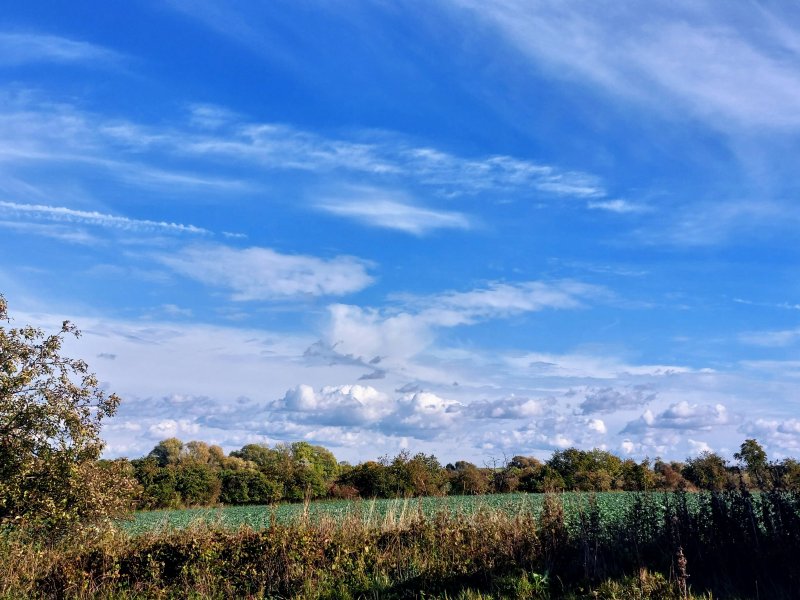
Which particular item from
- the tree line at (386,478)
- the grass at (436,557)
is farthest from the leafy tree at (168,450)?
the grass at (436,557)

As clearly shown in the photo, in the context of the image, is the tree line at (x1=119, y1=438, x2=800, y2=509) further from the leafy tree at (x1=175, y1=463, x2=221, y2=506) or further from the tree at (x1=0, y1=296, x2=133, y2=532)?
the tree at (x1=0, y1=296, x2=133, y2=532)

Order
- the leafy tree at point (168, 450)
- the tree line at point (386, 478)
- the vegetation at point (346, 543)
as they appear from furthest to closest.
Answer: the leafy tree at point (168, 450) → the tree line at point (386, 478) → the vegetation at point (346, 543)

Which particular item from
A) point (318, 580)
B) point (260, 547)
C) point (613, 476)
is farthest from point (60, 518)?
point (613, 476)

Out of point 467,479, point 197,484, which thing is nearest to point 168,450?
point 197,484

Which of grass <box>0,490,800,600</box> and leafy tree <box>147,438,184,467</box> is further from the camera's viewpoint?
leafy tree <box>147,438,184,467</box>

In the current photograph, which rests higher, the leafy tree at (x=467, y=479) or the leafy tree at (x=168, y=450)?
the leafy tree at (x=168, y=450)

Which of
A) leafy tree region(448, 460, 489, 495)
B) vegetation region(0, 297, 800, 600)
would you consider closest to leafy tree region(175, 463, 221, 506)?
leafy tree region(448, 460, 489, 495)

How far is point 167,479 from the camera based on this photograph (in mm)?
41875

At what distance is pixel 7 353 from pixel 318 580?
9246 mm

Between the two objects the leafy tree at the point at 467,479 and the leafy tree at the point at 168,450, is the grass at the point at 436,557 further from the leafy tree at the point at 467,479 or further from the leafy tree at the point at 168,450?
the leafy tree at the point at 168,450

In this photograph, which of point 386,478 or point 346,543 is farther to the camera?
point 386,478

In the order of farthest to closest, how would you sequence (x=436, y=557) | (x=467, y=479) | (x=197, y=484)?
(x=467, y=479)
(x=197, y=484)
(x=436, y=557)

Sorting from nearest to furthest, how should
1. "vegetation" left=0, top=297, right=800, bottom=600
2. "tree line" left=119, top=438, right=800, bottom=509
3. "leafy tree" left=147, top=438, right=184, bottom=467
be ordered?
"vegetation" left=0, top=297, right=800, bottom=600
"tree line" left=119, top=438, right=800, bottom=509
"leafy tree" left=147, top=438, right=184, bottom=467

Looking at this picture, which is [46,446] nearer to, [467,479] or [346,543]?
[346,543]
